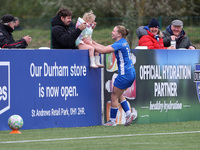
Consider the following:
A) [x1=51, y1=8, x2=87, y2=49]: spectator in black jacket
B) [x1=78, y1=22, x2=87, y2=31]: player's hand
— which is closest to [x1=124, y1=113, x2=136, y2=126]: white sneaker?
[x1=51, y1=8, x2=87, y2=49]: spectator in black jacket

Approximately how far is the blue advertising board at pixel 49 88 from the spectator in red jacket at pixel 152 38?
5.59 feet

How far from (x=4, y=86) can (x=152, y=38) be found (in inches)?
161

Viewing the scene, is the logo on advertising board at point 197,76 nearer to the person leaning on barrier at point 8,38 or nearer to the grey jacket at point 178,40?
the grey jacket at point 178,40

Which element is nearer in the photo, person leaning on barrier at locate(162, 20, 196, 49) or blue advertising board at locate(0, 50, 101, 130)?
blue advertising board at locate(0, 50, 101, 130)

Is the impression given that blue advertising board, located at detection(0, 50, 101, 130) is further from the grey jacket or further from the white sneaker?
the grey jacket

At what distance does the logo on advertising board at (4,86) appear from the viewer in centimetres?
1086

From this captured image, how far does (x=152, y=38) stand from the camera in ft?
44.4

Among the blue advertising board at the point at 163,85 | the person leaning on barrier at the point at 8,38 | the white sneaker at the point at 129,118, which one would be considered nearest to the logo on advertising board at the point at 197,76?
the blue advertising board at the point at 163,85

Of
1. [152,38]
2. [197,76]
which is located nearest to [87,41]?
[152,38]

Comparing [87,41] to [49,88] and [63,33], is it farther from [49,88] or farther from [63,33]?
[49,88]

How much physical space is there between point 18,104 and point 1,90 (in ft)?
1.45

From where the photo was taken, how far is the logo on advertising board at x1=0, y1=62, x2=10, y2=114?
1086 cm

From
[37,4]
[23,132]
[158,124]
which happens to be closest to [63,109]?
[23,132]

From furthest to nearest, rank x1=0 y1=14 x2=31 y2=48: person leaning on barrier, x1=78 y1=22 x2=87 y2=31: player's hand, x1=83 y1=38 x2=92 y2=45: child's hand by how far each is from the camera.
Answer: x1=83 y1=38 x2=92 y2=45: child's hand → x1=0 y1=14 x2=31 y2=48: person leaning on barrier → x1=78 y1=22 x2=87 y2=31: player's hand
